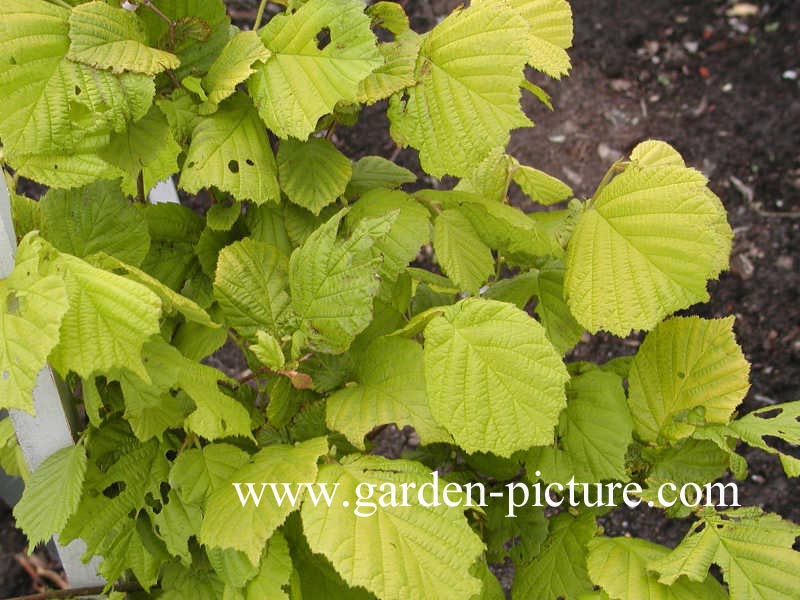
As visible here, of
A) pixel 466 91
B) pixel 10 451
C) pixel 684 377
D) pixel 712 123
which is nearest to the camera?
pixel 466 91

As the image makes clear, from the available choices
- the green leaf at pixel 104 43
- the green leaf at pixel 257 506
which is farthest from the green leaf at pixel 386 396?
the green leaf at pixel 104 43

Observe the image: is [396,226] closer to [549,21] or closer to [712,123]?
[549,21]

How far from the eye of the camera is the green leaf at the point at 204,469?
1175 mm

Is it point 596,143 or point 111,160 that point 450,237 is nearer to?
point 111,160

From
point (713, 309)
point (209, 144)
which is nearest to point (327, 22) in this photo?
point (209, 144)

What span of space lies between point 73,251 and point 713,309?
7.32 feet

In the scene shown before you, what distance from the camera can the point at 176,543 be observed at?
1.20 m

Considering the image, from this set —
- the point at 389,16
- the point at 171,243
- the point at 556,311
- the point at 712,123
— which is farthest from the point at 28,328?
the point at 712,123

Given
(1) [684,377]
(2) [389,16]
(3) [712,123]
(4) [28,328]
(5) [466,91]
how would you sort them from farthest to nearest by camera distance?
1. (3) [712,123]
2. (1) [684,377]
3. (2) [389,16]
4. (5) [466,91]
5. (4) [28,328]

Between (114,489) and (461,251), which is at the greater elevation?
(461,251)

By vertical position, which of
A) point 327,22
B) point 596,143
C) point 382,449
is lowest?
point 382,449

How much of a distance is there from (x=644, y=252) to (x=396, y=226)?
354 millimetres

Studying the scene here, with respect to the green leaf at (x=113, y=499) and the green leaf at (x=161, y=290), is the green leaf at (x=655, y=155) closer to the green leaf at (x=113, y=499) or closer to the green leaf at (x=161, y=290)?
the green leaf at (x=161, y=290)

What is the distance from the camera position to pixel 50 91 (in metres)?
1.06
